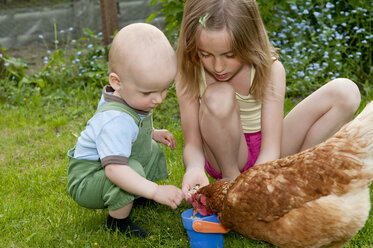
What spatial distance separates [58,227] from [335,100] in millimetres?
1742

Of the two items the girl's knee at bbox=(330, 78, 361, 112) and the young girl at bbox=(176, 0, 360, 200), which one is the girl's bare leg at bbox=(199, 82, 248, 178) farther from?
the girl's knee at bbox=(330, 78, 361, 112)

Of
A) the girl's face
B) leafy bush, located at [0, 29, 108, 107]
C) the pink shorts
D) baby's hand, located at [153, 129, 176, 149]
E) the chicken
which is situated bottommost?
leafy bush, located at [0, 29, 108, 107]

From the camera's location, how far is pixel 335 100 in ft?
8.52

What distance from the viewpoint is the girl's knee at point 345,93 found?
2553mm

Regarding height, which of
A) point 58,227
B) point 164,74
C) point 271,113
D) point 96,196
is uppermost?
point 164,74

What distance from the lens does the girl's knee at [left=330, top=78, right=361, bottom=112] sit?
2.55 m

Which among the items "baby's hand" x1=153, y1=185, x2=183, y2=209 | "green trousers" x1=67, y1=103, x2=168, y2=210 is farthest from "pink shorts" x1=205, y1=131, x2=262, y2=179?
"baby's hand" x1=153, y1=185, x2=183, y2=209

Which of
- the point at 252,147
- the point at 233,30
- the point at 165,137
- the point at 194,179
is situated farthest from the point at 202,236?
the point at 233,30

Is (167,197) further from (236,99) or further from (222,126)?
(236,99)

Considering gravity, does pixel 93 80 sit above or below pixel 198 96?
below

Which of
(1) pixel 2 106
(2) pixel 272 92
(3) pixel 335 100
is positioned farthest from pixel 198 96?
(1) pixel 2 106

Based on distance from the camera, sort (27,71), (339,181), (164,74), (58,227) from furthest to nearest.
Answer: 1. (27,71)
2. (58,227)
3. (164,74)
4. (339,181)

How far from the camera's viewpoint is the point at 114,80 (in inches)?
88.3

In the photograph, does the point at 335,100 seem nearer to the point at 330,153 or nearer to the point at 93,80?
the point at 330,153
